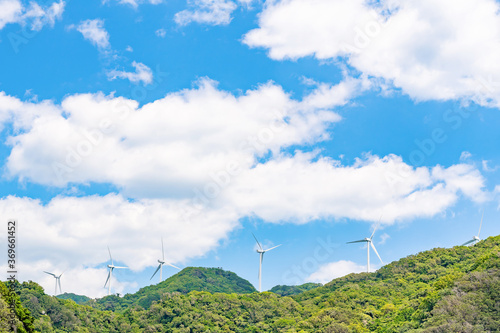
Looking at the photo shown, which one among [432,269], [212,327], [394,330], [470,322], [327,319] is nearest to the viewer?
[470,322]

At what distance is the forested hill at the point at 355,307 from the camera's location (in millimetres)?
80375

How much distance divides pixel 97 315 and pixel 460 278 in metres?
84.6

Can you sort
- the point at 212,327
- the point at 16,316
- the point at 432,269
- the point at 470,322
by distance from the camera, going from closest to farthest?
the point at 16,316
the point at 470,322
the point at 212,327
the point at 432,269

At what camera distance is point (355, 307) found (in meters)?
125

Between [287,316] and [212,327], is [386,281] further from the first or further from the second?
[212,327]

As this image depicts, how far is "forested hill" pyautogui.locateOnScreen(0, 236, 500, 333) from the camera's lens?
80.4 m

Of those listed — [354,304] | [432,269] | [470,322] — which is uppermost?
[432,269]

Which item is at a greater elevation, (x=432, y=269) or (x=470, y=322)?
(x=432, y=269)

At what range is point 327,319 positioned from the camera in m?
115

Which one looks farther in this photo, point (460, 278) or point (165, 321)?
point (165, 321)

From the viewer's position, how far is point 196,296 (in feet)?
478

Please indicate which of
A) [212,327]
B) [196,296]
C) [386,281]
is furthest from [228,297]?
[386,281]

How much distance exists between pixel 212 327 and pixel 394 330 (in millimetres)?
51119

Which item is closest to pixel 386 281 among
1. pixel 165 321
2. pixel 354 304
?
pixel 354 304
